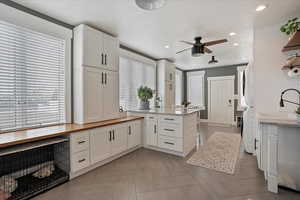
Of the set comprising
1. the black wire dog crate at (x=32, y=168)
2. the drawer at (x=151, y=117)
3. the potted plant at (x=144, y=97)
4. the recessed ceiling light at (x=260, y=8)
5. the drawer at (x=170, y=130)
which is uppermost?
the recessed ceiling light at (x=260, y=8)

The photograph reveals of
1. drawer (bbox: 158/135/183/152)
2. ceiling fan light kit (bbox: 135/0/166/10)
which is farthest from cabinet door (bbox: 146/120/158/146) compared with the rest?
ceiling fan light kit (bbox: 135/0/166/10)

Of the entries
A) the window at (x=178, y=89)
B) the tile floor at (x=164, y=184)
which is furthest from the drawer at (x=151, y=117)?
the window at (x=178, y=89)

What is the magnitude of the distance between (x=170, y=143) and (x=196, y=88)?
4.53 metres

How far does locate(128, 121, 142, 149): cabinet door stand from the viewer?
312 centimetres

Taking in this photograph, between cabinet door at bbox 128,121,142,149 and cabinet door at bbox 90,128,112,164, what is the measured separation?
554 mm

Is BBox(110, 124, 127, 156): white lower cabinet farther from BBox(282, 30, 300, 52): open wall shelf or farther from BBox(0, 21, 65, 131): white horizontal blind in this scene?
BBox(282, 30, 300, 52): open wall shelf

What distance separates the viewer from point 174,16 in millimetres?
2393

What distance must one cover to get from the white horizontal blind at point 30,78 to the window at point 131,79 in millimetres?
1546

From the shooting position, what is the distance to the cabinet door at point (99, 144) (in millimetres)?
2381

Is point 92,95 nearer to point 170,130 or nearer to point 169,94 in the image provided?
point 170,130

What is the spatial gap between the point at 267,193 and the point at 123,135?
2.37 metres

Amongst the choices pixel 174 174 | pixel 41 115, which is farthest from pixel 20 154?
pixel 174 174

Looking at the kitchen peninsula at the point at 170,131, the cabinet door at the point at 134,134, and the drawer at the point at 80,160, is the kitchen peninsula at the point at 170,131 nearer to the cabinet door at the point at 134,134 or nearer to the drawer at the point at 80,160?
the cabinet door at the point at 134,134

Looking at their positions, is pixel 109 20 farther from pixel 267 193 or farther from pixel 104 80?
pixel 267 193
